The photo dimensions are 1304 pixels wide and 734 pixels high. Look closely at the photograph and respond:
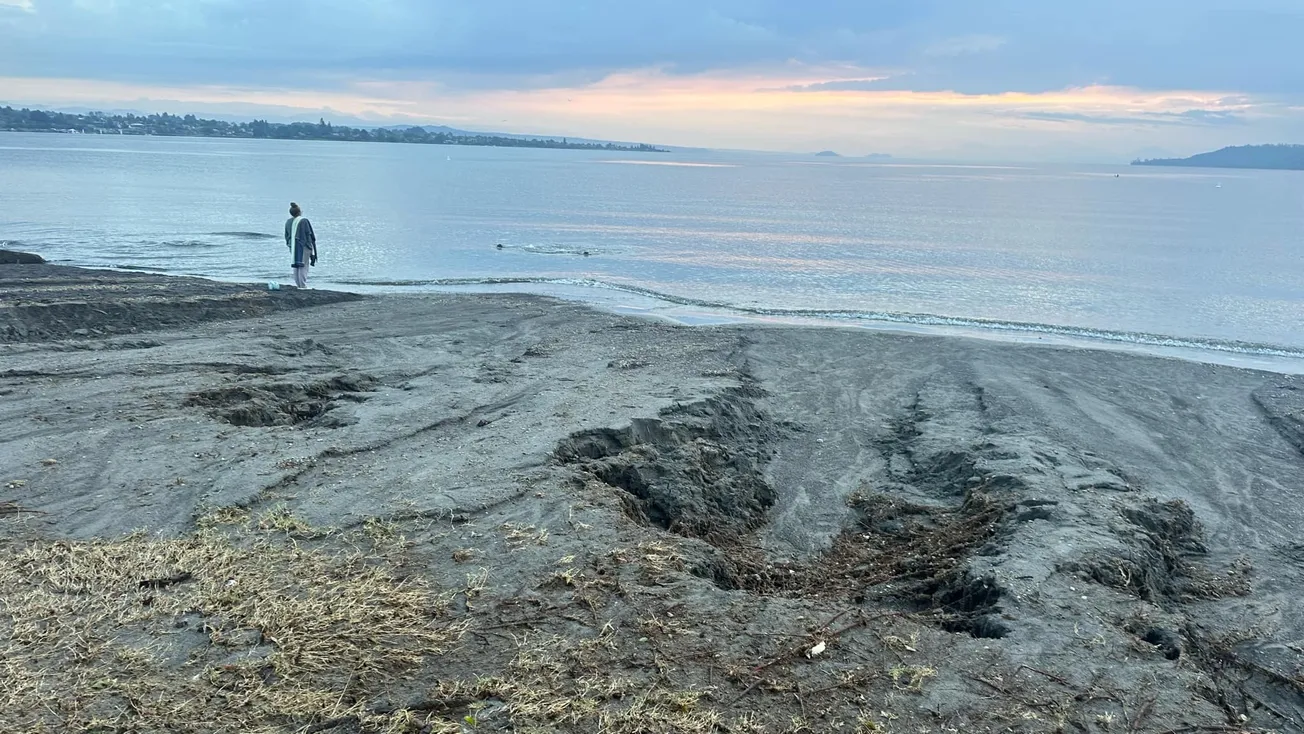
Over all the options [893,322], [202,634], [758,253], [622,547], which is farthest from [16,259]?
[758,253]

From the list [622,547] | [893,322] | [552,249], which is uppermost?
[552,249]

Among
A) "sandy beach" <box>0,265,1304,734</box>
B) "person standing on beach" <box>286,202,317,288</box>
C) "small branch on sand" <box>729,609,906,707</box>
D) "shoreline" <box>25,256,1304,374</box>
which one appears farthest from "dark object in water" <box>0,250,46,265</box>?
"small branch on sand" <box>729,609,906,707</box>

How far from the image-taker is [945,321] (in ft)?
73.8

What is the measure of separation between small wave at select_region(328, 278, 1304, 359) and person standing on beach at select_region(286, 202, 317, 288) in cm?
377

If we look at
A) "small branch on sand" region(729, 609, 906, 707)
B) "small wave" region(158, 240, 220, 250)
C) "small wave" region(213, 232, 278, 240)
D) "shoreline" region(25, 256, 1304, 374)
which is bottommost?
"shoreline" region(25, 256, 1304, 374)

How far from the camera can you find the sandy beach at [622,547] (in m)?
4.93

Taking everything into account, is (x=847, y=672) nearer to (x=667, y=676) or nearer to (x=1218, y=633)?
(x=667, y=676)

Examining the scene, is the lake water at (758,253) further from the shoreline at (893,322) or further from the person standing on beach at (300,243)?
the person standing on beach at (300,243)

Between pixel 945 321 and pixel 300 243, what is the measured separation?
16.8 metres

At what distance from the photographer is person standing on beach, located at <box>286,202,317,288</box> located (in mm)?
20734

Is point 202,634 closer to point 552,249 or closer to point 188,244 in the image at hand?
point 552,249

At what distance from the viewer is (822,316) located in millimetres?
22984

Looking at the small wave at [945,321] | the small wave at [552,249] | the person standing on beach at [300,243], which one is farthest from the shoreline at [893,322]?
the small wave at [552,249]

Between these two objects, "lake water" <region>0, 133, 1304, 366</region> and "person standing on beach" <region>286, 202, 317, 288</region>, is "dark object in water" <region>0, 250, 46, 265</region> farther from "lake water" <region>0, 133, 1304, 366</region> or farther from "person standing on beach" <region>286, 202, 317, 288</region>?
"person standing on beach" <region>286, 202, 317, 288</region>
